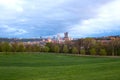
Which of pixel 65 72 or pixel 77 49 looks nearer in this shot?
pixel 65 72

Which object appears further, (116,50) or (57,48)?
(57,48)

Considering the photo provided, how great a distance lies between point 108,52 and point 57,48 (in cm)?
1834

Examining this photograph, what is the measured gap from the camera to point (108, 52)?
87.6 metres

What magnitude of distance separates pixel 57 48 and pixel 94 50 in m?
14.5

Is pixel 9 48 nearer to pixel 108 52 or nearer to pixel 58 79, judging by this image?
pixel 108 52

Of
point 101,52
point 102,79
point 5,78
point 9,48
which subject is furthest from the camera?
point 9,48

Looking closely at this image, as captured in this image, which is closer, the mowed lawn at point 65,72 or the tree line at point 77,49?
the mowed lawn at point 65,72

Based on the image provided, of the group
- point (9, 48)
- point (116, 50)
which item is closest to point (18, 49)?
point (9, 48)

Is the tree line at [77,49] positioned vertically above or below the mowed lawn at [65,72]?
above

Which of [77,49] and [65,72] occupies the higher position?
[77,49]

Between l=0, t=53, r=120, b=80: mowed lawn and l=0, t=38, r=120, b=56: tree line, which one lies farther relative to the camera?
l=0, t=38, r=120, b=56: tree line

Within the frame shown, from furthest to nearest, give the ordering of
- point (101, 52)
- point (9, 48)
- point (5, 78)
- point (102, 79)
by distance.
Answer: point (9, 48) → point (101, 52) → point (5, 78) → point (102, 79)

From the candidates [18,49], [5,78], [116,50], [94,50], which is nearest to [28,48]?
[18,49]

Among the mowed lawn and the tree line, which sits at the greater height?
the tree line
